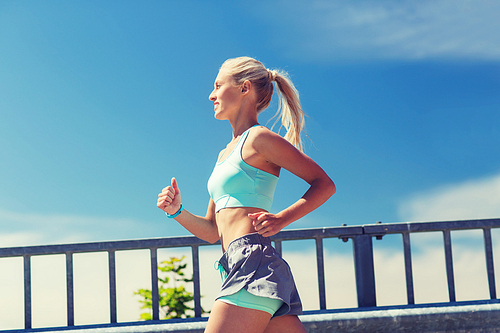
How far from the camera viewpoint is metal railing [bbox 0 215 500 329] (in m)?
3.74

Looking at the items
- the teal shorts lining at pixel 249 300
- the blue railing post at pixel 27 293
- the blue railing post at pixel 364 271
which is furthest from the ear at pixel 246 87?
the blue railing post at pixel 27 293

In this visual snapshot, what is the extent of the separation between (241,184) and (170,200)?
494 millimetres

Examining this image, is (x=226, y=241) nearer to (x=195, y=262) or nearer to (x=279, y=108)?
(x=279, y=108)

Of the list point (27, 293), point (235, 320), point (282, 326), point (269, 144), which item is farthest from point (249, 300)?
point (27, 293)

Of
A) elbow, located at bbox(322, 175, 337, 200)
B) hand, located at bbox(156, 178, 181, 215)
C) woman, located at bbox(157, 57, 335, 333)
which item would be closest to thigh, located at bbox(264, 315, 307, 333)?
woman, located at bbox(157, 57, 335, 333)

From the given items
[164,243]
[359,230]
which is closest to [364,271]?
[359,230]

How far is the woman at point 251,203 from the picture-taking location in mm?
1676

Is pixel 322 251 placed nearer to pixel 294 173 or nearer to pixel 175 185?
pixel 175 185

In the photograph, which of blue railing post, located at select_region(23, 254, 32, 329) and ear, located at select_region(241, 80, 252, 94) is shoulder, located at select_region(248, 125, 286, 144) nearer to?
ear, located at select_region(241, 80, 252, 94)

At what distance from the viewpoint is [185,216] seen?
2.23m

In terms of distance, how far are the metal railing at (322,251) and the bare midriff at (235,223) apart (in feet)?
6.28

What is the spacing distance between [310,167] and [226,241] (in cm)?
47

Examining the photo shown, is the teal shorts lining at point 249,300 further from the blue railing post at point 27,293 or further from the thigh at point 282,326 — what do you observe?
the blue railing post at point 27,293

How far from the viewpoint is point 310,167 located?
1810 millimetres
